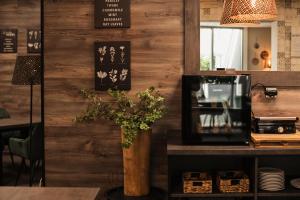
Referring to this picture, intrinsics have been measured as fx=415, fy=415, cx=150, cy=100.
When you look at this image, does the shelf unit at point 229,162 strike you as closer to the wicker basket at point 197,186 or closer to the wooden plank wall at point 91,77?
the wicker basket at point 197,186

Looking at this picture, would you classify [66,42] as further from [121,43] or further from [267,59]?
[267,59]

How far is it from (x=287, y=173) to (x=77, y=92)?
5.66 feet

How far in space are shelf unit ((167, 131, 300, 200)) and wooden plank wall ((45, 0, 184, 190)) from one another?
22 centimetres

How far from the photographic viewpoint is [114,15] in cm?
317

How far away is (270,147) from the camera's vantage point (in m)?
2.59

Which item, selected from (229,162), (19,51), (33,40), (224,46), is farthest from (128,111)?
(19,51)

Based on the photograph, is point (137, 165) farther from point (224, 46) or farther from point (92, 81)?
point (224, 46)

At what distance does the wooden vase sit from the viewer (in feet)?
9.38

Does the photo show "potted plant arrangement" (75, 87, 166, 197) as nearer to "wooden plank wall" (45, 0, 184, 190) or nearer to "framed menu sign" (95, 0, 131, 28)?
"wooden plank wall" (45, 0, 184, 190)

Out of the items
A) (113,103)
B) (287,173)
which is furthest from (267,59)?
(113,103)

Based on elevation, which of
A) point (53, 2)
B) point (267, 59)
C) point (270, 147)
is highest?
point (53, 2)

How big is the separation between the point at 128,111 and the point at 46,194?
1.32m

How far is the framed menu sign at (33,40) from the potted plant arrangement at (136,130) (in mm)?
3715

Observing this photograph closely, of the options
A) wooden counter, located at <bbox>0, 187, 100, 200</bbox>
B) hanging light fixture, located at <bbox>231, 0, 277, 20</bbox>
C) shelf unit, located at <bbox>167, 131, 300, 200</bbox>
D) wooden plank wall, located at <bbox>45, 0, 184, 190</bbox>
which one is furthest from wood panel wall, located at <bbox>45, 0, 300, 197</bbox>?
wooden counter, located at <bbox>0, 187, 100, 200</bbox>
